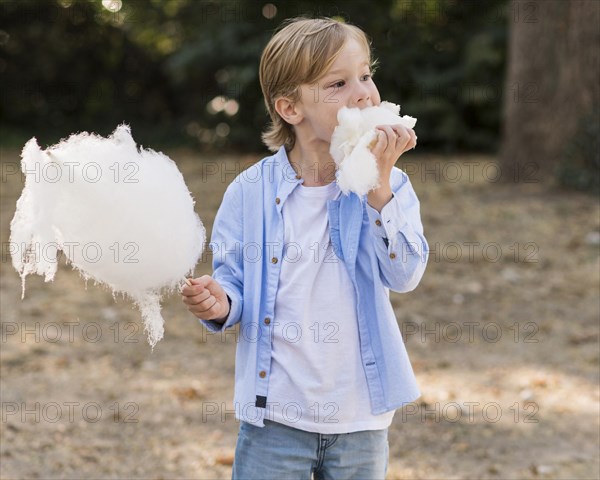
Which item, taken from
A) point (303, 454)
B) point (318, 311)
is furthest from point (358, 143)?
point (303, 454)

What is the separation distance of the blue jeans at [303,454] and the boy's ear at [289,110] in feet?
2.70

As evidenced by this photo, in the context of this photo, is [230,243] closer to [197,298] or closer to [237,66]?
[197,298]

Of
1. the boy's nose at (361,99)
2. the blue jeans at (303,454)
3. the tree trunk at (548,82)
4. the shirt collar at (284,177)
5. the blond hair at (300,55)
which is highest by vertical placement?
the tree trunk at (548,82)

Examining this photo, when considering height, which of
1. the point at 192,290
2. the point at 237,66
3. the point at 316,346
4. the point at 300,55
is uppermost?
the point at 237,66

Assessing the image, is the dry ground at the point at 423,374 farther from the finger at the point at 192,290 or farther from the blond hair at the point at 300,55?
the blond hair at the point at 300,55

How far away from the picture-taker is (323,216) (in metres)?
2.22

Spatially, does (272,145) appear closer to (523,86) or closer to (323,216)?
(323,216)

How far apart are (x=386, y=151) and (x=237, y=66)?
1062 centimetres

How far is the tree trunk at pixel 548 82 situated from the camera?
779 centimetres

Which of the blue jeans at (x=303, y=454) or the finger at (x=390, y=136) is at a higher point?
the finger at (x=390, y=136)

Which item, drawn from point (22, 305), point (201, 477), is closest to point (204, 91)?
point (22, 305)

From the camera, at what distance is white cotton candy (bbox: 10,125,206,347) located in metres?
2.02

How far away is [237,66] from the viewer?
12.3 m

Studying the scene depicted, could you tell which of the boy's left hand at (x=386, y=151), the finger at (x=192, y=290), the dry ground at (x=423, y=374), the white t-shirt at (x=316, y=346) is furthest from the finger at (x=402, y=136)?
the dry ground at (x=423, y=374)
